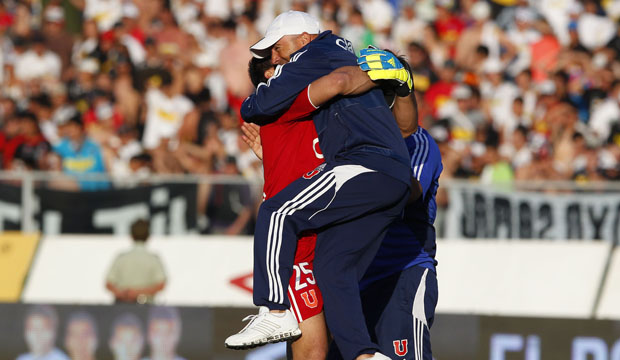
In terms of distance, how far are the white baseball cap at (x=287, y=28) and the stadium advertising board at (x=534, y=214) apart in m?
6.68

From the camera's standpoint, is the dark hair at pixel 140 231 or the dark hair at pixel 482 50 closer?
the dark hair at pixel 140 231

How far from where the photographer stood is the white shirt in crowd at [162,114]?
15.5 m

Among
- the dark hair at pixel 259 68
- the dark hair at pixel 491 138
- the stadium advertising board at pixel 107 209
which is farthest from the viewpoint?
the dark hair at pixel 491 138

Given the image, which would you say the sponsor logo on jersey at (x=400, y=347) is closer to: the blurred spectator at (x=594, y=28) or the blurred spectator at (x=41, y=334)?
the blurred spectator at (x=41, y=334)

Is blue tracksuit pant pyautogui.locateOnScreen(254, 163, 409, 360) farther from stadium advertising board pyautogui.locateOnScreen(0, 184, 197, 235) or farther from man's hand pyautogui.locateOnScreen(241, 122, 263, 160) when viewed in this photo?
stadium advertising board pyautogui.locateOnScreen(0, 184, 197, 235)

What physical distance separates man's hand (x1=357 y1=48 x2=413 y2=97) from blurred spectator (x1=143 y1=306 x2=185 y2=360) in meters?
4.85

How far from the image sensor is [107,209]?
43.7 ft

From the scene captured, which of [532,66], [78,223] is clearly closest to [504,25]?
[532,66]

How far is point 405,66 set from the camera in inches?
258

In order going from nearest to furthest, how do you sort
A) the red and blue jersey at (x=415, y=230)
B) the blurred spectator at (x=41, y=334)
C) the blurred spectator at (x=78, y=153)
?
1. the red and blue jersey at (x=415, y=230)
2. the blurred spectator at (x=41, y=334)
3. the blurred spectator at (x=78, y=153)

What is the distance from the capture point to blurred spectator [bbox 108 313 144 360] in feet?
34.6

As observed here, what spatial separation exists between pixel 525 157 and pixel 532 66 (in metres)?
2.81

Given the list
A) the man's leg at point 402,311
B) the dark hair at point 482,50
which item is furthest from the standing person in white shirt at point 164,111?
the man's leg at point 402,311

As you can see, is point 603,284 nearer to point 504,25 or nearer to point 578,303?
point 578,303
